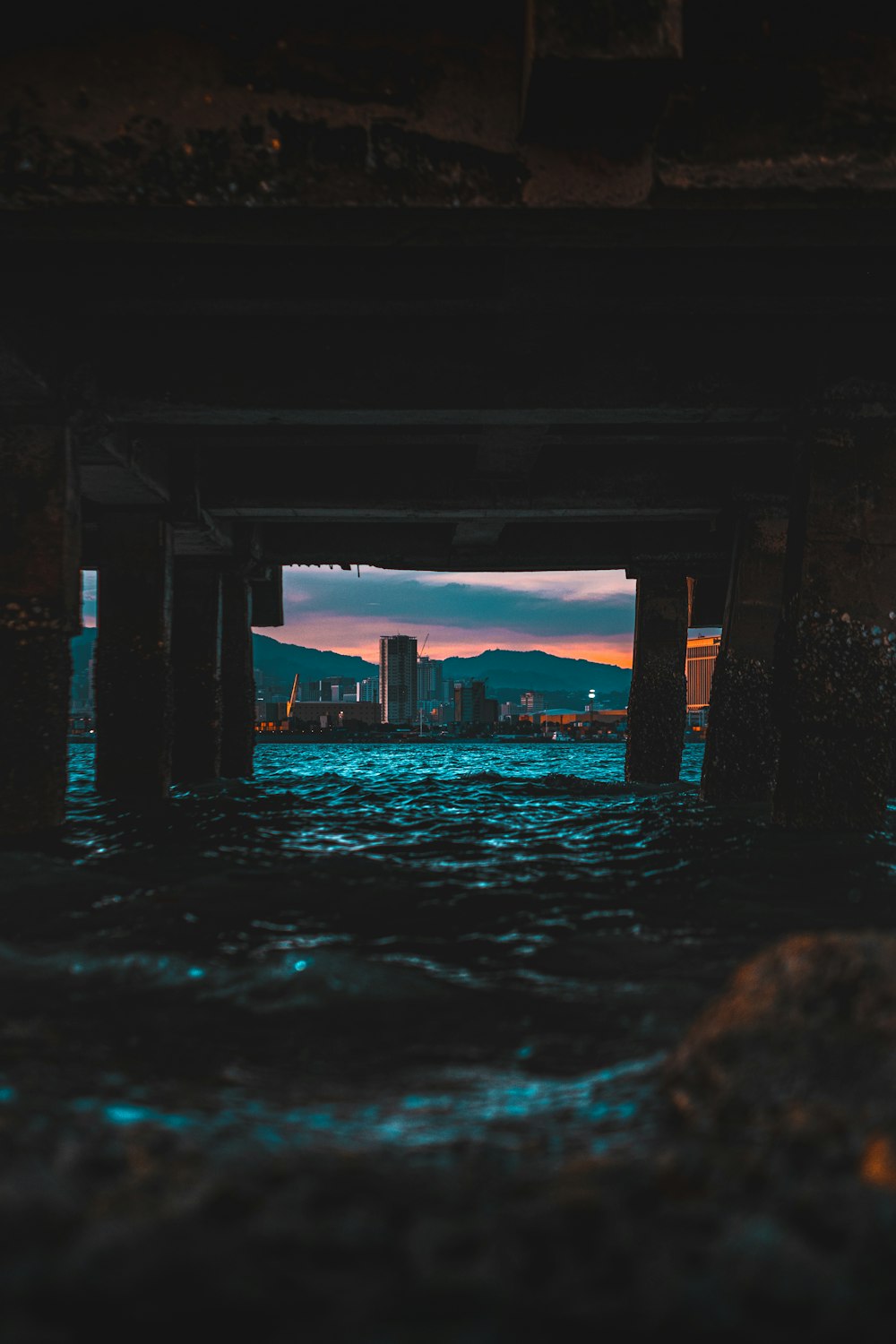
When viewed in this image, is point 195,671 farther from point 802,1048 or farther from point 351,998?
point 802,1048

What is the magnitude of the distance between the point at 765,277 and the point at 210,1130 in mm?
6811

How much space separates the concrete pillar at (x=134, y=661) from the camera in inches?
463

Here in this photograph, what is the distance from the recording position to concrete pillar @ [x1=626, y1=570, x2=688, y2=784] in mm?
17016

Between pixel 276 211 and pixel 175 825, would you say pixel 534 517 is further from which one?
pixel 276 211

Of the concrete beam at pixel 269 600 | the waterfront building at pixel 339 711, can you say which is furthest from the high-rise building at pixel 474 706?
the concrete beam at pixel 269 600

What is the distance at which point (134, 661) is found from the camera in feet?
39.1

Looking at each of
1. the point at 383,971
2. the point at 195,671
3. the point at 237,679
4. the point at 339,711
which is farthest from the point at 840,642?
the point at 339,711

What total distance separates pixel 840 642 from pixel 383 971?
5404mm

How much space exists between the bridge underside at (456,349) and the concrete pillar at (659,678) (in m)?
0.84

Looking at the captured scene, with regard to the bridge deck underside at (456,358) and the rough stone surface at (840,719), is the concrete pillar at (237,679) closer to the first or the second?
the bridge deck underside at (456,358)

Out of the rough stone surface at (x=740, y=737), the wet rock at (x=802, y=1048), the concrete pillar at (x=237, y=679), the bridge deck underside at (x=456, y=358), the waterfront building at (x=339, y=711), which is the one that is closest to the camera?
the wet rock at (x=802, y=1048)

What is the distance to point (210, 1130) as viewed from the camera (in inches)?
99.8

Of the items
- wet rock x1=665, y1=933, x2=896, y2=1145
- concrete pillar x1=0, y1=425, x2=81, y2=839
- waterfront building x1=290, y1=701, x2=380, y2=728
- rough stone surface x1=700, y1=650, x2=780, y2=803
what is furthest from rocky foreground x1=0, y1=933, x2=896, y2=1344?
waterfront building x1=290, y1=701, x2=380, y2=728

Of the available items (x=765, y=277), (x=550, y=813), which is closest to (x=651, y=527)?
(x=550, y=813)
